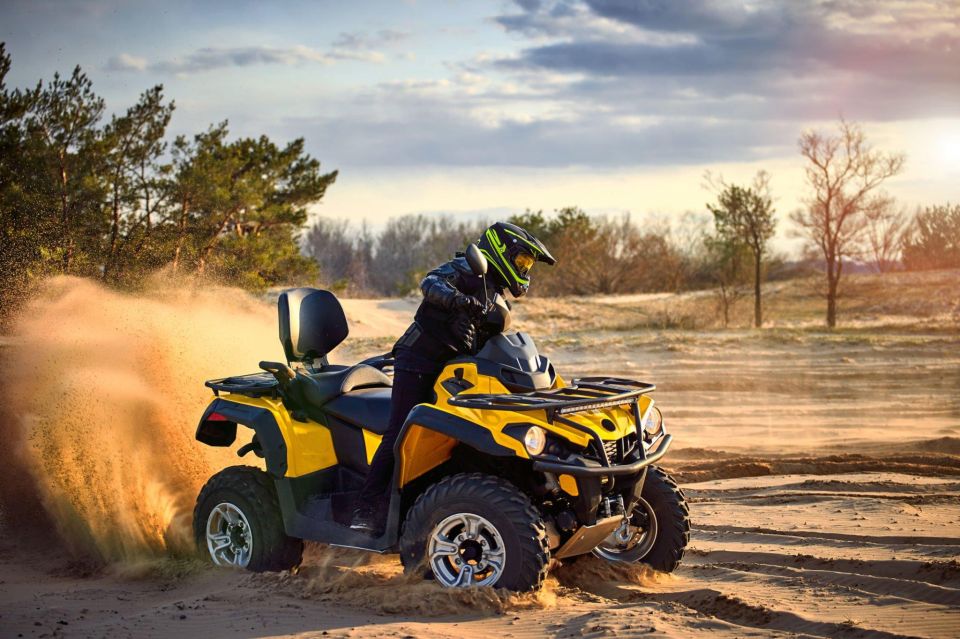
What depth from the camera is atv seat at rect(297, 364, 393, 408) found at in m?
7.12

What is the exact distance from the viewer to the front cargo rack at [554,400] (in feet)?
19.5

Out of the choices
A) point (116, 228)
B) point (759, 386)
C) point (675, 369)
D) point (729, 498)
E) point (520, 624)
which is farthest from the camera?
point (116, 228)

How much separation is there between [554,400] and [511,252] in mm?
919

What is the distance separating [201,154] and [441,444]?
76.0 feet

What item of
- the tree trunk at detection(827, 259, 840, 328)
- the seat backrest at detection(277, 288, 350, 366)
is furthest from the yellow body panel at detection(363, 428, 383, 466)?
the tree trunk at detection(827, 259, 840, 328)

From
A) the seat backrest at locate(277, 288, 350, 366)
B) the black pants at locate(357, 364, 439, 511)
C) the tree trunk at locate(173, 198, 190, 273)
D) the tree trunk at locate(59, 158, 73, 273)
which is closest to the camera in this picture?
the black pants at locate(357, 364, 439, 511)

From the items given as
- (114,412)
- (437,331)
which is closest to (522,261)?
(437,331)

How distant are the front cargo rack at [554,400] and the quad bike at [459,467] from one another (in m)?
0.01

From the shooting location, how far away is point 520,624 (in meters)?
5.69

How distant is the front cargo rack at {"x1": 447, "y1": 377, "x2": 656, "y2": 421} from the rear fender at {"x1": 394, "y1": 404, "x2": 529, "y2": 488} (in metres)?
0.12

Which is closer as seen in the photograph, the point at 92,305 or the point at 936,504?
the point at 936,504

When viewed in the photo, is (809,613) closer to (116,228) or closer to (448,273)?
(448,273)

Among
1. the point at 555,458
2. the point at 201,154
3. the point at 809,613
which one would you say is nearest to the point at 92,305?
the point at 555,458

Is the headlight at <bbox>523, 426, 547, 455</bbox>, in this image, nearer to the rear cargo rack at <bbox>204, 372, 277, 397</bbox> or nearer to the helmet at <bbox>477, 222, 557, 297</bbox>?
the helmet at <bbox>477, 222, 557, 297</bbox>
